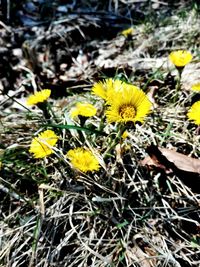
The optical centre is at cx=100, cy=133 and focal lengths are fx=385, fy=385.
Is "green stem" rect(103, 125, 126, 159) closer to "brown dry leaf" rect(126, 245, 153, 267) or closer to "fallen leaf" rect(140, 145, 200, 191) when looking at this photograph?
"fallen leaf" rect(140, 145, 200, 191)

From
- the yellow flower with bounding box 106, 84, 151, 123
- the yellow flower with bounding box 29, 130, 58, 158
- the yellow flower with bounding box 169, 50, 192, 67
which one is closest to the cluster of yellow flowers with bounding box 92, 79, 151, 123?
the yellow flower with bounding box 106, 84, 151, 123

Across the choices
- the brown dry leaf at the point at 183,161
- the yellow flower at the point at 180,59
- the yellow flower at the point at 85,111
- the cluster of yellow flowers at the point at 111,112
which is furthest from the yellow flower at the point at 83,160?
the yellow flower at the point at 180,59

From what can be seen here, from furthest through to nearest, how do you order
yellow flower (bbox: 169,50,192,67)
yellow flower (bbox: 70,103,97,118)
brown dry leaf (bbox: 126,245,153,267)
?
yellow flower (bbox: 169,50,192,67), yellow flower (bbox: 70,103,97,118), brown dry leaf (bbox: 126,245,153,267)

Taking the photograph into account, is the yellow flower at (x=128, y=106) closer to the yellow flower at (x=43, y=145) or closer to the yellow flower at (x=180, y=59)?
the yellow flower at (x=43, y=145)

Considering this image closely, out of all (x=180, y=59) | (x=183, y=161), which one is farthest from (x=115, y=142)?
(x=180, y=59)

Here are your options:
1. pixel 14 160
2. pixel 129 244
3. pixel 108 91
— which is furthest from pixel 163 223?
pixel 14 160
